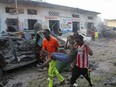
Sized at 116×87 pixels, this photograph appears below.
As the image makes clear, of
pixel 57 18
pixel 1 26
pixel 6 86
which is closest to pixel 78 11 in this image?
pixel 57 18

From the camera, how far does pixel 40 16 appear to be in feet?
64.0

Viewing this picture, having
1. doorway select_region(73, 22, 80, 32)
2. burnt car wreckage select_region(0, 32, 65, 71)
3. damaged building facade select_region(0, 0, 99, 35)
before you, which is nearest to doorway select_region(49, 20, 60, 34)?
damaged building facade select_region(0, 0, 99, 35)

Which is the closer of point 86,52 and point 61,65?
point 86,52

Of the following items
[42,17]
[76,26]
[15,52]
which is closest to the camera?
[15,52]

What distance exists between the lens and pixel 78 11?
25.3m

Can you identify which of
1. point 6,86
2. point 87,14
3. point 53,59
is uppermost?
Result: point 87,14

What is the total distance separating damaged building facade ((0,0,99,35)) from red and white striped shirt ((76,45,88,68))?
35.0ft

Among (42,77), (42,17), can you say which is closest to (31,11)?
(42,17)

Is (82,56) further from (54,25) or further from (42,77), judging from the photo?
(54,25)

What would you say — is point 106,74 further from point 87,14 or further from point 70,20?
point 87,14

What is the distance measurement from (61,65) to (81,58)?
2.33 metres

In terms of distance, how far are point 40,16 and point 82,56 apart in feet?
48.6

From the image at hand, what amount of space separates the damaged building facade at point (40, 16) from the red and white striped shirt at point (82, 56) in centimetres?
1068

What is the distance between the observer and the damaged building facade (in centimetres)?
1635
